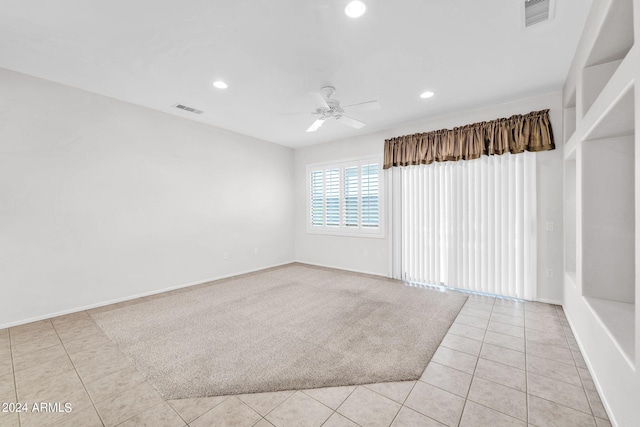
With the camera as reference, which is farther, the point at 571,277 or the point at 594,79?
the point at 571,277

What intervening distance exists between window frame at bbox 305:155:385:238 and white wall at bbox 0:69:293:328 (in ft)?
5.07

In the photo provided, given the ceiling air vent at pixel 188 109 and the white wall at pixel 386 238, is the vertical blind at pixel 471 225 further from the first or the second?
the ceiling air vent at pixel 188 109

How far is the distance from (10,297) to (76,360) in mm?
1605

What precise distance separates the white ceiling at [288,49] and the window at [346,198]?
1.81 meters

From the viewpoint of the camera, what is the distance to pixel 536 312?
134 inches

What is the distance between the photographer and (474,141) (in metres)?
4.21

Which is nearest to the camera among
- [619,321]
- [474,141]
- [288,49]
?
[619,321]

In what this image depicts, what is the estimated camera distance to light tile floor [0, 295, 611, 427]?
5.56 feet

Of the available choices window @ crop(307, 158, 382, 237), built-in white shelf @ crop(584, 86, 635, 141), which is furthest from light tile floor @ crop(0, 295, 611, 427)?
window @ crop(307, 158, 382, 237)

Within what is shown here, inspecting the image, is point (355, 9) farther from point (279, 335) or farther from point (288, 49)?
point (279, 335)

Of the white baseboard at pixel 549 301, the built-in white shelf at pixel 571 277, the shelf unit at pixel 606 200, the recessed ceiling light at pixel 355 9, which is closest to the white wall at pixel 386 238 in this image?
the white baseboard at pixel 549 301

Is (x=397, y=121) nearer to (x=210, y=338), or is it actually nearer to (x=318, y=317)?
(x=318, y=317)

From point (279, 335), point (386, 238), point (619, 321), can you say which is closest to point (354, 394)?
point (279, 335)

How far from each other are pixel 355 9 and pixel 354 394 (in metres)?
2.97
